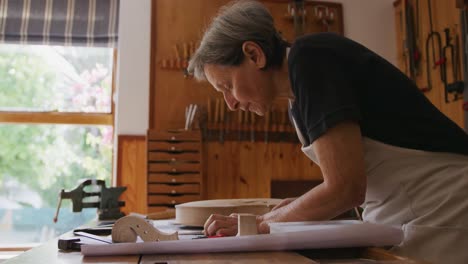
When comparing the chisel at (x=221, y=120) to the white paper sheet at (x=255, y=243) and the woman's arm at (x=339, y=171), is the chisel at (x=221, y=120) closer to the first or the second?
the woman's arm at (x=339, y=171)

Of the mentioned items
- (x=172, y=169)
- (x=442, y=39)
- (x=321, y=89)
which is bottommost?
(x=172, y=169)

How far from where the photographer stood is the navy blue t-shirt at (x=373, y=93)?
107 centimetres

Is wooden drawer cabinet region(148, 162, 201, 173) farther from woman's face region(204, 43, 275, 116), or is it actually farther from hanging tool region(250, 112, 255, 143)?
woman's face region(204, 43, 275, 116)

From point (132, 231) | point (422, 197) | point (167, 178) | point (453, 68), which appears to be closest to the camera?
point (132, 231)

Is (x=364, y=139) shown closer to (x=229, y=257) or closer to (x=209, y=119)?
(x=229, y=257)

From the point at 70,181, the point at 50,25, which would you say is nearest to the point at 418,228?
the point at 70,181

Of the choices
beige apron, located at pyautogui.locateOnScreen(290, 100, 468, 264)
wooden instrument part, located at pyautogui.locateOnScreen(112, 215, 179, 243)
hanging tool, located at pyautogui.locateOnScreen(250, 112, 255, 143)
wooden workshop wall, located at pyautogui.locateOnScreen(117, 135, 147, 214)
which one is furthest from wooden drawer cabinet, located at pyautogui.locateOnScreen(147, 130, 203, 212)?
wooden instrument part, located at pyautogui.locateOnScreen(112, 215, 179, 243)

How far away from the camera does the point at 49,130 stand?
3486mm

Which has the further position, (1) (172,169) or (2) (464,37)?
(1) (172,169)

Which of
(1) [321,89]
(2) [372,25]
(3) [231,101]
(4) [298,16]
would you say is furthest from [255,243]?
(2) [372,25]

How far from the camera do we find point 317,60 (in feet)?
3.53

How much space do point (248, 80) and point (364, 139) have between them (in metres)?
0.39

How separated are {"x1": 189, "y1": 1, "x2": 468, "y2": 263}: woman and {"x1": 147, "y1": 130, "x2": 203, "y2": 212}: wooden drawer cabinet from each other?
6.23ft

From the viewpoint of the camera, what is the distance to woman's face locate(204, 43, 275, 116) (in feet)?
4.25
